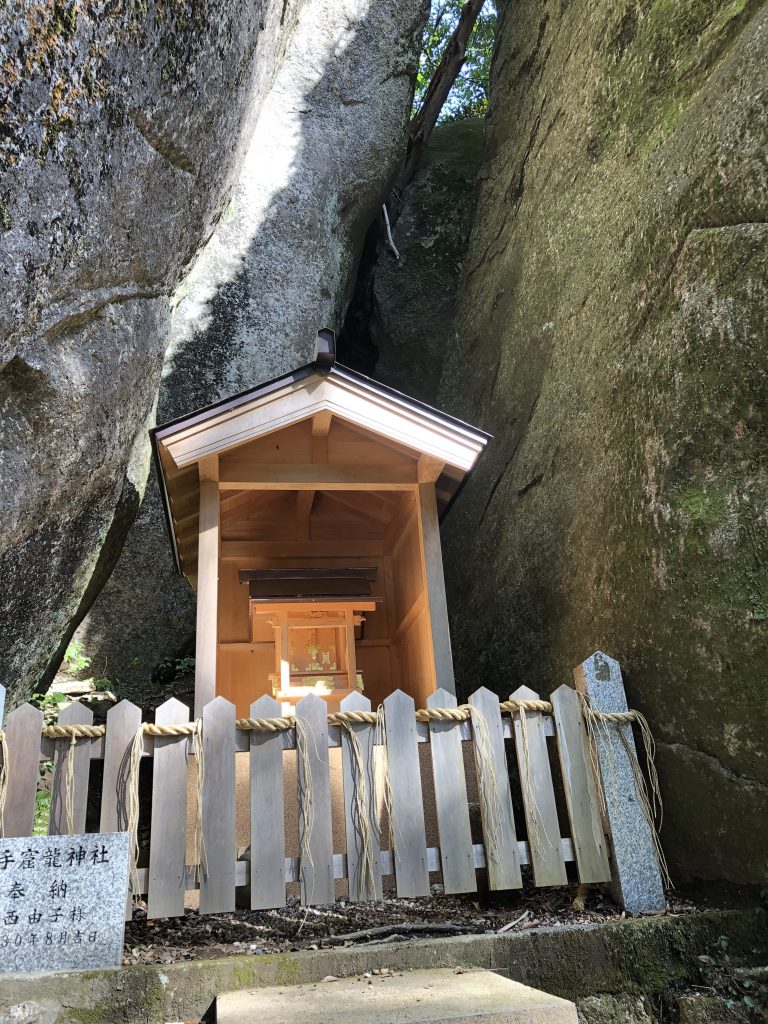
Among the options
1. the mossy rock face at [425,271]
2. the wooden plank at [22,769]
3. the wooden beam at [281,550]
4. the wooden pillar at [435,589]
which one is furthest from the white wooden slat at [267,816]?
the mossy rock face at [425,271]

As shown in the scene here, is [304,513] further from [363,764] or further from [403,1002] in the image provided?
[403,1002]

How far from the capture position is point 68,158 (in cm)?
488

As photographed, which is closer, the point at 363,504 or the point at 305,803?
the point at 305,803

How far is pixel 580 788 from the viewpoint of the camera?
13.5 feet

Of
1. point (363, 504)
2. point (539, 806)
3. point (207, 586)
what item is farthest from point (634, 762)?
point (363, 504)

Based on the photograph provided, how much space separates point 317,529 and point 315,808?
14.6ft

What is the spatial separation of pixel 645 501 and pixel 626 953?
268 centimetres

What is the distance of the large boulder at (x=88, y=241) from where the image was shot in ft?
15.2

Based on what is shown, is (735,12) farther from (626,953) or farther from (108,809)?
(108,809)

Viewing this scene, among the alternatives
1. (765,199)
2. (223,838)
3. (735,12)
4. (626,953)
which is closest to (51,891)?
(223,838)

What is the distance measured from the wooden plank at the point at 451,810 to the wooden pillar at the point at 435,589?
5.09ft

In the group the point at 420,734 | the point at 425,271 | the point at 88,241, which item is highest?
the point at 425,271

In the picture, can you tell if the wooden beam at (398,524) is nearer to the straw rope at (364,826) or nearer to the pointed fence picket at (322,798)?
the pointed fence picket at (322,798)

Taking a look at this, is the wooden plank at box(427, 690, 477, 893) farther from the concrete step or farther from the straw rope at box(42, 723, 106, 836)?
the straw rope at box(42, 723, 106, 836)
